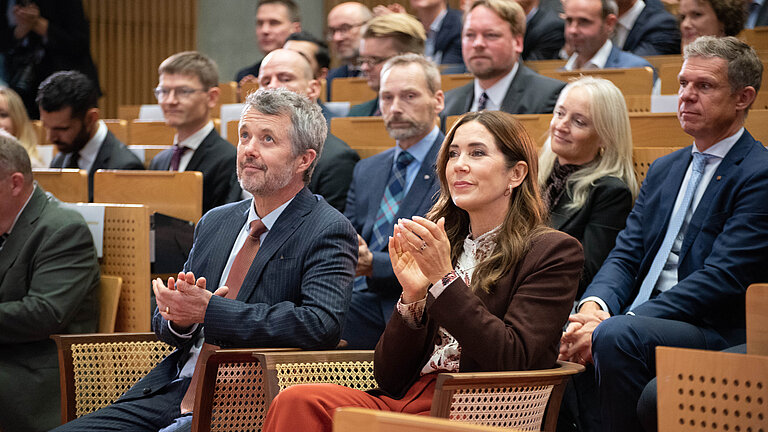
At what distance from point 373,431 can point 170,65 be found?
3.47m

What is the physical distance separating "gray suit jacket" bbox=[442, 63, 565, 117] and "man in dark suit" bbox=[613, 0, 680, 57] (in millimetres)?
1371

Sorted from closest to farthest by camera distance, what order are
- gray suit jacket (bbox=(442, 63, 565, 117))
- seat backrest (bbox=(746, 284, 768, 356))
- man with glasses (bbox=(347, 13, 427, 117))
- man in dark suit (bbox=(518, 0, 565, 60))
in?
seat backrest (bbox=(746, 284, 768, 356)) < gray suit jacket (bbox=(442, 63, 565, 117)) < man with glasses (bbox=(347, 13, 427, 117)) < man in dark suit (bbox=(518, 0, 565, 60))

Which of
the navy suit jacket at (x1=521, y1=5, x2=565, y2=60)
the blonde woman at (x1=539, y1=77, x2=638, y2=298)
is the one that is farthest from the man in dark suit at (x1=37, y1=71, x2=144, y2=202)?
the navy suit jacket at (x1=521, y1=5, x2=565, y2=60)

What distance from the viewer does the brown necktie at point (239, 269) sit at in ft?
7.29

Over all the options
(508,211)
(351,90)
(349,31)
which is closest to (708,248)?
(508,211)

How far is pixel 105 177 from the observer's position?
349 centimetres

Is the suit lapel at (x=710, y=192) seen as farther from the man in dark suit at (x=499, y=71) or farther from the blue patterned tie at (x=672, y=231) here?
the man in dark suit at (x=499, y=71)

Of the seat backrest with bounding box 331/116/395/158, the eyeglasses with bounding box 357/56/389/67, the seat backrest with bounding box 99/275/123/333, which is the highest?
Answer: the eyeglasses with bounding box 357/56/389/67

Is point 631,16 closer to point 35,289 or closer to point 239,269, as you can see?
point 239,269

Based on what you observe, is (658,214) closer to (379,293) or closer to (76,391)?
(379,293)

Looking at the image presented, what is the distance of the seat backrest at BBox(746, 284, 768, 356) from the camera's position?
1.59 meters

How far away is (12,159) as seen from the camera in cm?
278

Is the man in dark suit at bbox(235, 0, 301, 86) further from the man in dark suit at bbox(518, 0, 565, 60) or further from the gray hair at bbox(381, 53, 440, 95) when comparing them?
the gray hair at bbox(381, 53, 440, 95)

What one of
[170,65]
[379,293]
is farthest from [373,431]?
[170,65]
